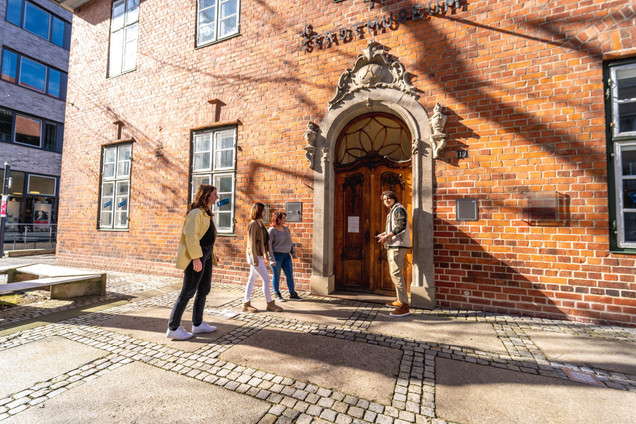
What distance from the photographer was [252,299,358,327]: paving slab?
4184 mm

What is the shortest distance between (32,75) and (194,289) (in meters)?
21.7

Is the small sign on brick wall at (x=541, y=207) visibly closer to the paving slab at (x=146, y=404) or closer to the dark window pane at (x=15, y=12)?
the paving slab at (x=146, y=404)

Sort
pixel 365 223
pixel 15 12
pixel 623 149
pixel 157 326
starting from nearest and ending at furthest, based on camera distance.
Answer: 1. pixel 157 326
2. pixel 623 149
3. pixel 365 223
4. pixel 15 12

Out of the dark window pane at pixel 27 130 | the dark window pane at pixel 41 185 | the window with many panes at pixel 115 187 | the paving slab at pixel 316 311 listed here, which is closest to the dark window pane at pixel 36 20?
the dark window pane at pixel 27 130

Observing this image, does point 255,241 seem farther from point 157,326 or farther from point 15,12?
point 15,12

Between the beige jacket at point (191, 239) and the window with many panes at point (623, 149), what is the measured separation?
5.37m

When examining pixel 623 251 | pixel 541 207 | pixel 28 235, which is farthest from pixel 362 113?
pixel 28 235

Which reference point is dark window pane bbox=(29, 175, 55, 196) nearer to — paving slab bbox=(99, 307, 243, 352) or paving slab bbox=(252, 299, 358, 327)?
paving slab bbox=(99, 307, 243, 352)

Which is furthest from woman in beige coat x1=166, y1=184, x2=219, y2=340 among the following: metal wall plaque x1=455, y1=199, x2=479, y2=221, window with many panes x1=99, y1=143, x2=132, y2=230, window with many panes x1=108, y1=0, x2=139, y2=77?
window with many panes x1=108, y1=0, x2=139, y2=77

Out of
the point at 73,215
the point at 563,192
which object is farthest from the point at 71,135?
the point at 563,192

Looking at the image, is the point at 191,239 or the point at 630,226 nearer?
the point at 191,239

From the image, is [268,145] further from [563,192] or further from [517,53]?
[563,192]

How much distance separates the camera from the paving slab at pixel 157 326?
3385 millimetres

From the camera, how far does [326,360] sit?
115 inches
